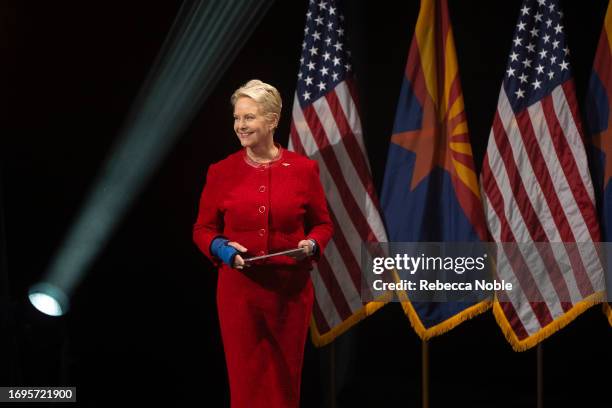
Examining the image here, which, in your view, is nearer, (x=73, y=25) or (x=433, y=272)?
(x=433, y=272)

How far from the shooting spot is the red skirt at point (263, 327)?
3.28 metres

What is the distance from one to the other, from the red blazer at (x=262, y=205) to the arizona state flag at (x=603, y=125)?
136 cm

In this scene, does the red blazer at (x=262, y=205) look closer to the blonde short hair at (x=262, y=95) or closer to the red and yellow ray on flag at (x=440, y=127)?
the blonde short hair at (x=262, y=95)

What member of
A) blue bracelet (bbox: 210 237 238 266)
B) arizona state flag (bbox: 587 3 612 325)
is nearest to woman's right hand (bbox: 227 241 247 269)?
blue bracelet (bbox: 210 237 238 266)

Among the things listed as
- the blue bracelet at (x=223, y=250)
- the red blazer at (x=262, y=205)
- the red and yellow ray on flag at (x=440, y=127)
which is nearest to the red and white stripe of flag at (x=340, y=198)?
the red and yellow ray on flag at (x=440, y=127)

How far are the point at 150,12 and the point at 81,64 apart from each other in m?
0.46

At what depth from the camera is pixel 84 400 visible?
172 inches

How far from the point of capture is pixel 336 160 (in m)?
4.06

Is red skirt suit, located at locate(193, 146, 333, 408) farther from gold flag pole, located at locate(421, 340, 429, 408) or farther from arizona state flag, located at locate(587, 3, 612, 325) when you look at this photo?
arizona state flag, located at locate(587, 3, 612, 325)

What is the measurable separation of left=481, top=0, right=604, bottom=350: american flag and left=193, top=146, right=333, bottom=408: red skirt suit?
1.07 meters

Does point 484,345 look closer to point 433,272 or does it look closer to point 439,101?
point 433,272

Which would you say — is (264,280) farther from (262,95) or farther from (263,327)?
(262,95)

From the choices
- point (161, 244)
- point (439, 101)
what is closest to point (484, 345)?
point (439, 101)

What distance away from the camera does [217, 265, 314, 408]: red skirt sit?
328 cm
